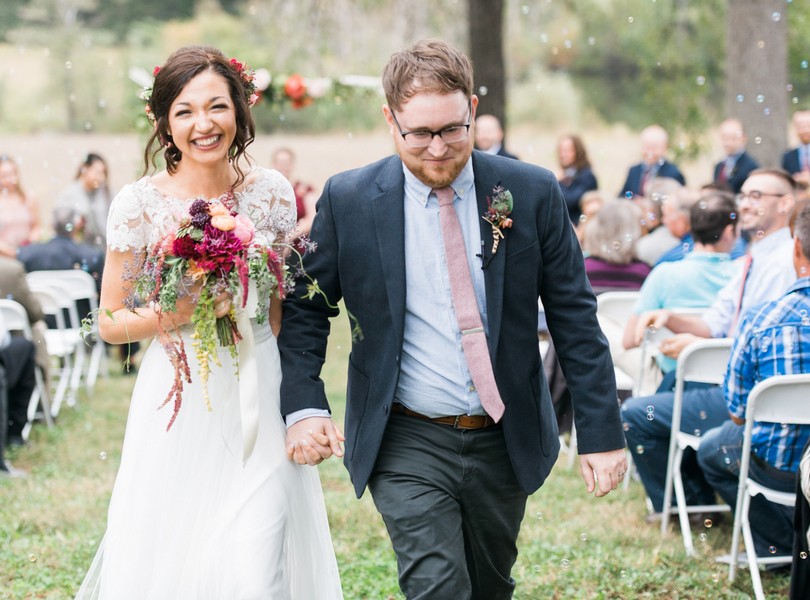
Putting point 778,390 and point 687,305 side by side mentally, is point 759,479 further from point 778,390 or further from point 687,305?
point 687,305

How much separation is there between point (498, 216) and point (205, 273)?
92 cm

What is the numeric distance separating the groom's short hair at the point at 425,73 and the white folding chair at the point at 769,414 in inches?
79.6

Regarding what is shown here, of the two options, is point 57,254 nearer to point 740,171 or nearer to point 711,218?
point 711,218

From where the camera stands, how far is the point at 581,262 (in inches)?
148

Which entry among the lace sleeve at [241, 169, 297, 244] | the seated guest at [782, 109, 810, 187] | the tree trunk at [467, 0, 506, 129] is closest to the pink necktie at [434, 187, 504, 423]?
the lace sleeve at [241, 169, 297, 244]

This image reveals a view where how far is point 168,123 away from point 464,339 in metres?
1.27

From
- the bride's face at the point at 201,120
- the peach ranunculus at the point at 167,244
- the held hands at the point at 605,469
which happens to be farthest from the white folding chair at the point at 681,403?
the peach ranunculus at the point at 167,244

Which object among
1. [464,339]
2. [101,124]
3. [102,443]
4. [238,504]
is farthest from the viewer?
[101,124]

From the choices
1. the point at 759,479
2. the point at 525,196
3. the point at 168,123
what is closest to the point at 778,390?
the point at 759,479

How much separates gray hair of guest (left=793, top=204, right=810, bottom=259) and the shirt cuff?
2362 mm

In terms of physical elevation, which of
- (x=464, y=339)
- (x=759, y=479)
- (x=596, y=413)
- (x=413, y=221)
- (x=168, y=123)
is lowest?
(x=759, y=479)

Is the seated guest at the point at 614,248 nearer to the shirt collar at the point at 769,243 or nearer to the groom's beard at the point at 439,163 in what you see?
the shirt collar at the point at 769,243

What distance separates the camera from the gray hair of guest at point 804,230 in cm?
493

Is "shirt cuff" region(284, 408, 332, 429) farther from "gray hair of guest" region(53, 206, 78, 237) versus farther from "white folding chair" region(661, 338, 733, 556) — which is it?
"gray hair of guest" region(53, 206, 78, 237)
